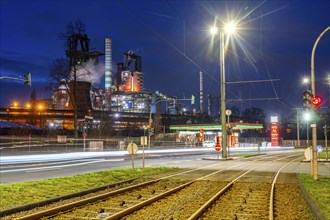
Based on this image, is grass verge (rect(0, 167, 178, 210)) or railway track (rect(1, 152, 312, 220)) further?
grass verge (rect(0, 167, 178, 210))

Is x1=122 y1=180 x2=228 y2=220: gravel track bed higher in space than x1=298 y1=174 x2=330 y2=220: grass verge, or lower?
lower

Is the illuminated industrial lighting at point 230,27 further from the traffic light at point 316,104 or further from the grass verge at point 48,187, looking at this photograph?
the grass verge at point 48,187

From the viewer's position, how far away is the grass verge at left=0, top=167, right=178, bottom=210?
1225 centimetres

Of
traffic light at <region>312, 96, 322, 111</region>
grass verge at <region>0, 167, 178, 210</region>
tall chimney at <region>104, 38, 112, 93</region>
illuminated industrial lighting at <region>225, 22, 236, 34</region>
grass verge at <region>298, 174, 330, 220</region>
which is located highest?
tall chimney at <region>104, 38, 112, 93</region>

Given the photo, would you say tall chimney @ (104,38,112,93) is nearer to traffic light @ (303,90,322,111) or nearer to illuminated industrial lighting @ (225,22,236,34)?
illuminated industrial lighting @ (225,22,236,34)

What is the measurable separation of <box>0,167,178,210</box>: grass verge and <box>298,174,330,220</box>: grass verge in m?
7.90

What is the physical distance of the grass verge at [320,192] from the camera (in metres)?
10.5

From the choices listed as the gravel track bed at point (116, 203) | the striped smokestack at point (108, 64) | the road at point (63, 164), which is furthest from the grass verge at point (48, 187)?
the striped smokestack at point (108, 64)

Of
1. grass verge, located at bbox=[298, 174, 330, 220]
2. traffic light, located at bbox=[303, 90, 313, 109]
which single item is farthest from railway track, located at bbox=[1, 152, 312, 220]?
traffic light, located at bbox=[303, 90, 313, 109]

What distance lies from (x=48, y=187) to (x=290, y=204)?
858 centimetres

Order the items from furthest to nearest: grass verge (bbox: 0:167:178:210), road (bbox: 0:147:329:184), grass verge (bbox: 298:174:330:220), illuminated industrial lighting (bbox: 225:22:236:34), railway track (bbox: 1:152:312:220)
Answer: illuminated industrial lighting (bbox: 225:22:236:34)
road (bbox: 0:147:329:184)
grass verge (bbox: 0:167:178:210)
grass verge (bbox: 298:174:330:220)
railway track (bbox: 1:152:312:220)

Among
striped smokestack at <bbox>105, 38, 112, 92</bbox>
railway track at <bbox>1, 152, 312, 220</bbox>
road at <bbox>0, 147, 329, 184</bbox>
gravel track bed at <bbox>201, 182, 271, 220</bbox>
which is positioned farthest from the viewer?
striped smokestack at <bbox>105, 38, 112, 92</bbox>

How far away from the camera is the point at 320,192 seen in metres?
13.6

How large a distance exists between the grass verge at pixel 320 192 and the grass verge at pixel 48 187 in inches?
311
